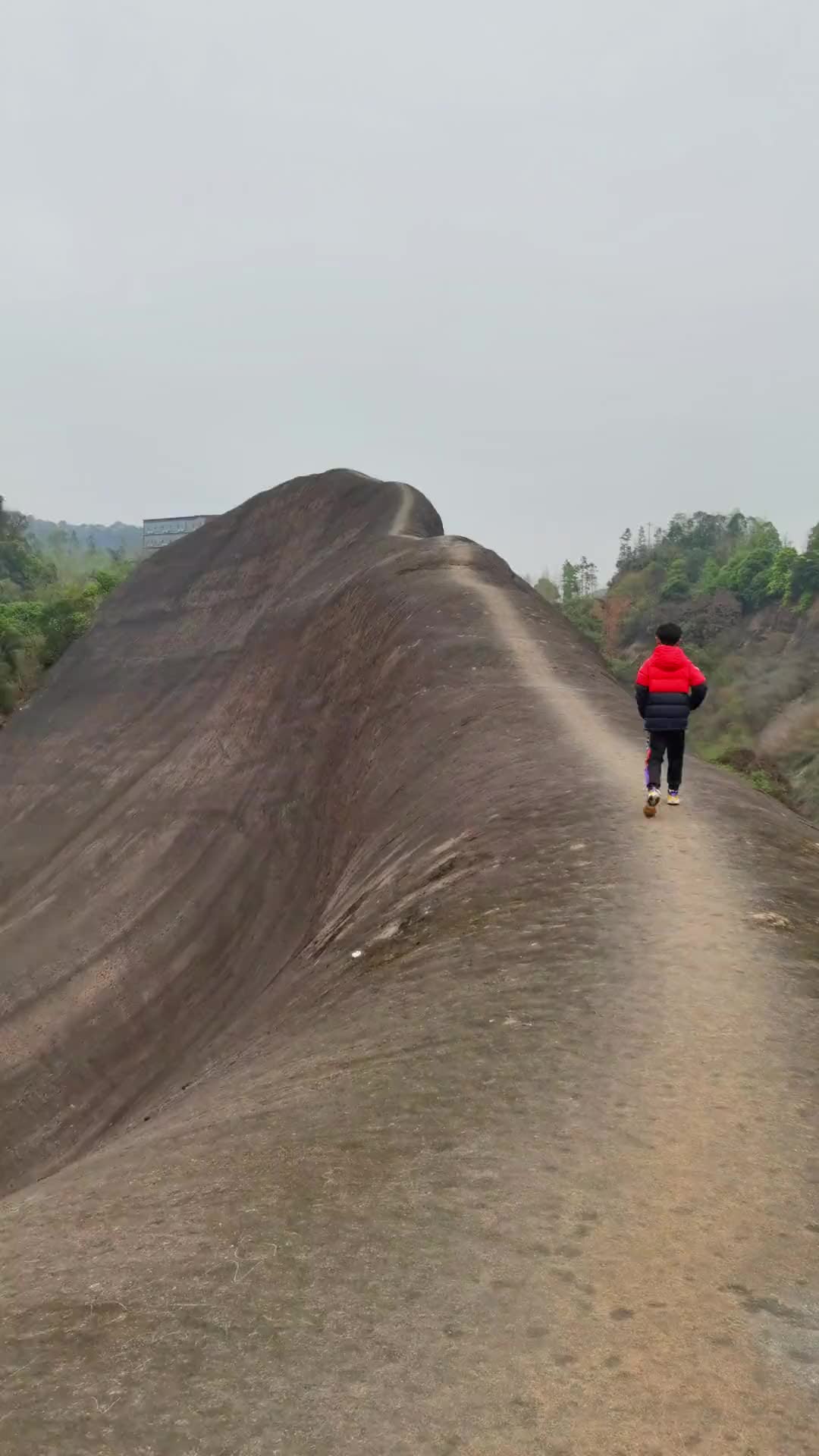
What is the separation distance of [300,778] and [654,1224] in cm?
1426

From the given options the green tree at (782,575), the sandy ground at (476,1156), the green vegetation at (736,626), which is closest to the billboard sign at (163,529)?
the green vegetation at (736,626)

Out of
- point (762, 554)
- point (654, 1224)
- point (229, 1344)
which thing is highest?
point (762, 554)

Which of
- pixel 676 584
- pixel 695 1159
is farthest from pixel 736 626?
pixel 695 1159

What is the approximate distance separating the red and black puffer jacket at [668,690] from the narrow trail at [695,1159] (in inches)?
58.6

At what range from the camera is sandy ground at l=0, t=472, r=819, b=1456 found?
2.58 m

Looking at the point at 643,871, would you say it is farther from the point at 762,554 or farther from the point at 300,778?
the point at 762,554

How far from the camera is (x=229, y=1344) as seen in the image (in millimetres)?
2859

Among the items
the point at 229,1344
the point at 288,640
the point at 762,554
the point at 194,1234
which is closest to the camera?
the point at 229,1344

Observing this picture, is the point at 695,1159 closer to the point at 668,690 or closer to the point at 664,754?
the point at 664,754

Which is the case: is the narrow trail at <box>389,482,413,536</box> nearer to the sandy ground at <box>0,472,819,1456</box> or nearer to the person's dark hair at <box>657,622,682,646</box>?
the sandy ground at <box>0,472,819,1456</box>

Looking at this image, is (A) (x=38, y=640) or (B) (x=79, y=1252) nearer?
(B) (x=79, y=1252)

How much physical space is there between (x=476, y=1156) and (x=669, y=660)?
16.5 ft

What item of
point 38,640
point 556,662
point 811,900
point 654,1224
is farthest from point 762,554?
point 654,1224

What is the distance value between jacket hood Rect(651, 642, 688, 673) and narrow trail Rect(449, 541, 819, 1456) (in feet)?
6.10
